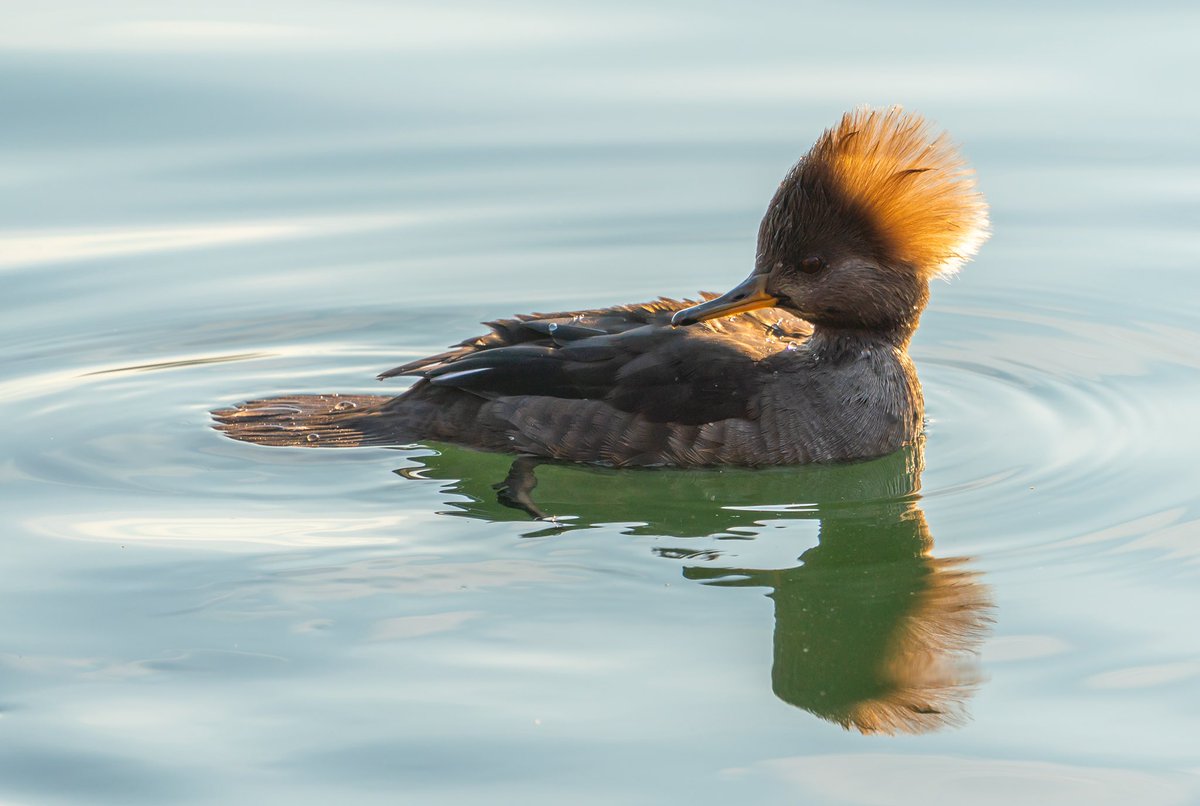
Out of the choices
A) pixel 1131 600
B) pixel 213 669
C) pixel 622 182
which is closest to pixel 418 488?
pixel 213 669

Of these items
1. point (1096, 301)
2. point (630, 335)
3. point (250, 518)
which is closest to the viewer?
point (250, 518)

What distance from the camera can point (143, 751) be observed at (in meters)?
5.70

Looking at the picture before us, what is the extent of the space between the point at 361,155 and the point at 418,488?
4.46 m

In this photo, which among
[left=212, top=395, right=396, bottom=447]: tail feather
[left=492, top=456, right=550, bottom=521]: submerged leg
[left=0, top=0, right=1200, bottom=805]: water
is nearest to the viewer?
[left=0, top=0, right=1200, bottom=805]: water

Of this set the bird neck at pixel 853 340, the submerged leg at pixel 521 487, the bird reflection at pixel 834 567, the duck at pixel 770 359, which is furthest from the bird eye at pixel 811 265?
the submerged leg at pixel 521 487

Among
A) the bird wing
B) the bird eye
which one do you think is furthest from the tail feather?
the bird eye

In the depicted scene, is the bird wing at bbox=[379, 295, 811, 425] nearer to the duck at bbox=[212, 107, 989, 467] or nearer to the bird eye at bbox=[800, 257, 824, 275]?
the duck at bbox=[212, 107, 989, 467]

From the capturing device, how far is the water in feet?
19.0

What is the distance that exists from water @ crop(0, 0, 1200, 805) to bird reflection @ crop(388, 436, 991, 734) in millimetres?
23

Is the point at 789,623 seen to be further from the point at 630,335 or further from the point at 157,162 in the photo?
the point at 157,162

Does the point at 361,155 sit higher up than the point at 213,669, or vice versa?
the point at 361,155

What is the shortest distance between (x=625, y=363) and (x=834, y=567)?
1648 millimetres

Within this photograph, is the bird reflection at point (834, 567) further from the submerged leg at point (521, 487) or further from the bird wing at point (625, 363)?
the bird wing at point (625, 363)

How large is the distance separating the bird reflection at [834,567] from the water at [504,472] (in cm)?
2
